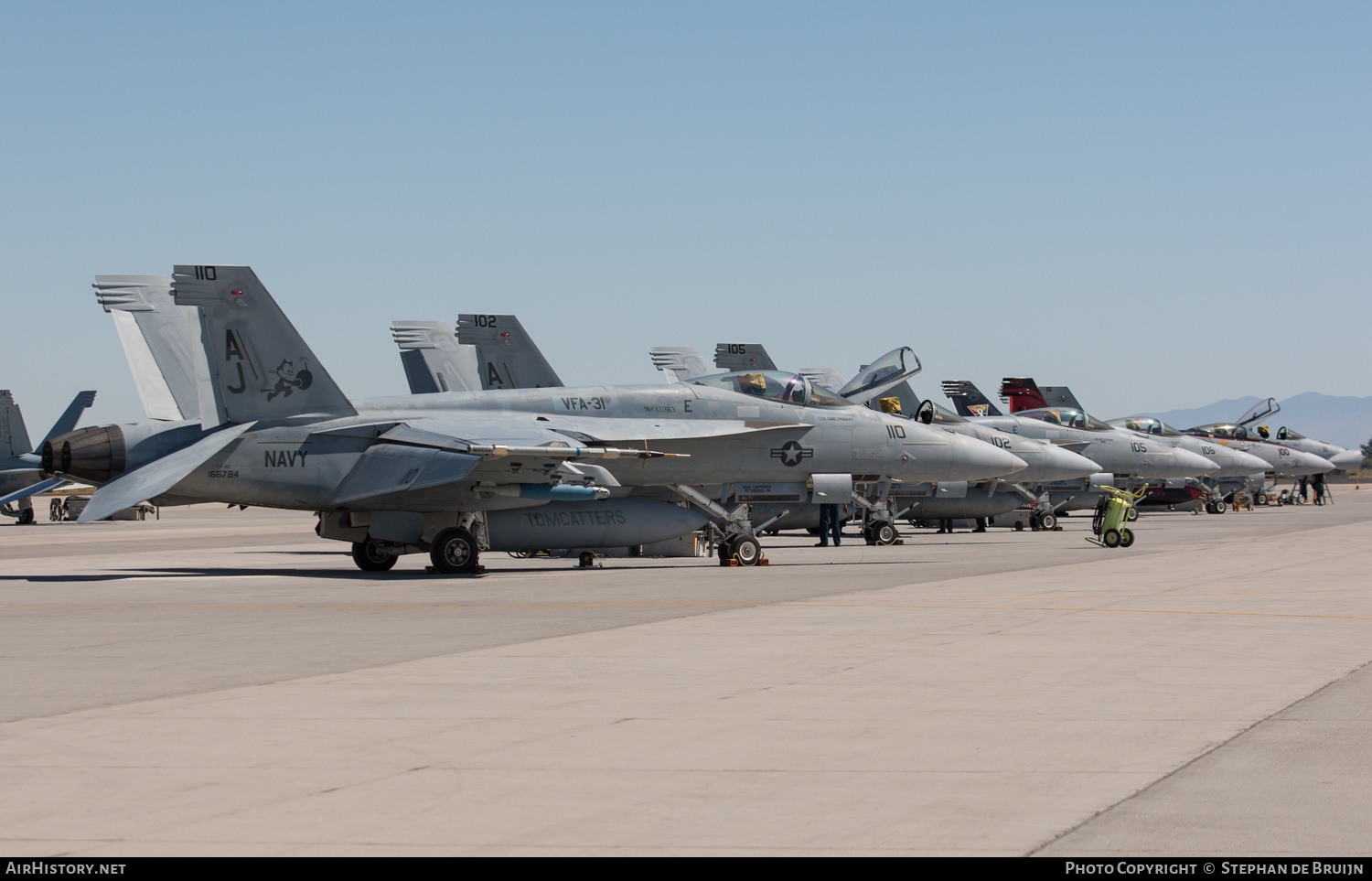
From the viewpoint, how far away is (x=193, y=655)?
10578 millimetres

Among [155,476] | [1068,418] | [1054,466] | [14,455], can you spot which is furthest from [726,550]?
[14,455]

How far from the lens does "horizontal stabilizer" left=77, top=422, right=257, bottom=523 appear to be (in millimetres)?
17656

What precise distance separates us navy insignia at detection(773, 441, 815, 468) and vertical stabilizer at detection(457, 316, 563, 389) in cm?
830

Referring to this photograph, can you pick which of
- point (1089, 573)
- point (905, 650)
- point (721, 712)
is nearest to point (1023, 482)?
point (1089, 573)

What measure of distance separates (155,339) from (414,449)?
7.16 metres

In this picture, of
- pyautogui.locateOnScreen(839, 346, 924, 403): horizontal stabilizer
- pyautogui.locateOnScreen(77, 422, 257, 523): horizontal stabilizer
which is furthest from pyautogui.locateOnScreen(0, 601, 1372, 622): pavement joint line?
pyautogui.locateOnScreen(839, 346, 924, 403): horizontal stabilizer

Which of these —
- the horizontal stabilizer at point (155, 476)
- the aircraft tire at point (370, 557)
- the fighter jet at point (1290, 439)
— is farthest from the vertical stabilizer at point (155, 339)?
the fighter jet at point (1290, 439)

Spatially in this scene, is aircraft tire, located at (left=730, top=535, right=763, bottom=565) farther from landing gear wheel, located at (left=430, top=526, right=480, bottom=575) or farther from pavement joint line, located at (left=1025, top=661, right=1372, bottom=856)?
pavement joint line, located at (left=1025, top=661, right=1372, bottom=856)

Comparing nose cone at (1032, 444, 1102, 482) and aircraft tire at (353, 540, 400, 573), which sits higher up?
nose cone at (1032, 444, 1102, 482)

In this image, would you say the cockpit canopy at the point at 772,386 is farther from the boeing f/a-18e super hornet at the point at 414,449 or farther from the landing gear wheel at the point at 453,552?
the landing gear wheel at the point at 453,552

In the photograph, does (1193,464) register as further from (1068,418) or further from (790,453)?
(790,453)

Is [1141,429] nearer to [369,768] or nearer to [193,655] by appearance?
[193,655]

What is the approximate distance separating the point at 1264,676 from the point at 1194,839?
15.3 ft

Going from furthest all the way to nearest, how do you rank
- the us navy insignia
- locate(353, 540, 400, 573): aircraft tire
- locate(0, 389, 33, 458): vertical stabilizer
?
1. locate(0, 389, 33, 458): vertical stabilizer
2. the us navy insignia
3. locate(353, 540, 400, 573): aircraft tire
